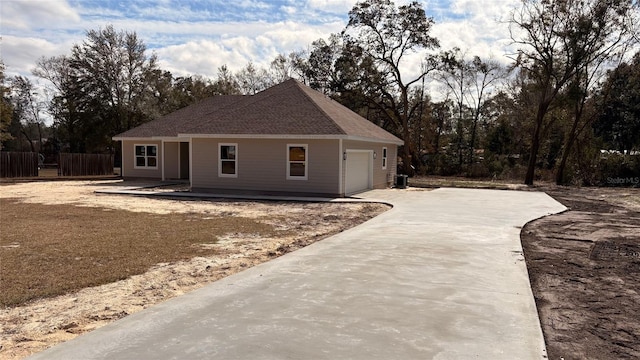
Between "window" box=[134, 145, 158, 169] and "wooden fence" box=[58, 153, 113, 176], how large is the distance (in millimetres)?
6199

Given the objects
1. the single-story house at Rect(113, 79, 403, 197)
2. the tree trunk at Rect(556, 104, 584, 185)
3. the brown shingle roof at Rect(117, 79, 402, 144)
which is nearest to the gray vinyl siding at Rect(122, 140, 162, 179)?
the brown shingle roof at Rect(117, 79, 402, 144)

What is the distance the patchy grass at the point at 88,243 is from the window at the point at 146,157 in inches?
468

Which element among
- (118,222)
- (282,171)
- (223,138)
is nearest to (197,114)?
(223,138)

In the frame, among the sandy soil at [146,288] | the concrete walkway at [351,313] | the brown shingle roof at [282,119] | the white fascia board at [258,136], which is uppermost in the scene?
the brown shingle roof at [282,119]

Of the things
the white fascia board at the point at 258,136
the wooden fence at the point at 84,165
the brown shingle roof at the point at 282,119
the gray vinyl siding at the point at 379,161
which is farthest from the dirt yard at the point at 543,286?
the wooden fence at the point at 84,165

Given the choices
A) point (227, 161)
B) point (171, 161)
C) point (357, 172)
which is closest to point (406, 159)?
point (357, 172)

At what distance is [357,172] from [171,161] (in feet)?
35.9

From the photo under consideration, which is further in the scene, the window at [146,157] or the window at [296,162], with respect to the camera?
the window at [146,157]

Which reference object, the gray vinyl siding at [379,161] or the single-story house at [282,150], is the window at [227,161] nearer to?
the single-story house at [282,150]

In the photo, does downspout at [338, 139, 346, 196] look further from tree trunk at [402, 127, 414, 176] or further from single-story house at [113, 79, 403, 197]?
tree trunk at [402, 127, 414, 176]

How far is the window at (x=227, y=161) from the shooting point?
18.3 m

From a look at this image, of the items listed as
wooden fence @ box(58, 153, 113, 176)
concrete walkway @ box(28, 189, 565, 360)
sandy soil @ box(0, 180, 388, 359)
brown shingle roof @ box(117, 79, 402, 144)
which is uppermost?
brown shingle roof @ box(117, 79, 402, 144)

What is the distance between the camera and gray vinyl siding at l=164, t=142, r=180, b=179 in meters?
24.1

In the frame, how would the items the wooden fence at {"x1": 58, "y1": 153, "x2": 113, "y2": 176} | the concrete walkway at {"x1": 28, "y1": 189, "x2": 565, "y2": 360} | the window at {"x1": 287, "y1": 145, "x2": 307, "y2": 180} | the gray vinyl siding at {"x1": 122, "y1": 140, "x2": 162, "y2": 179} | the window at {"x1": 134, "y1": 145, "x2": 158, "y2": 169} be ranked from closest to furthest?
the concrete walkway at {"x1": 28, "y1": 189, "x2": 565, "y2": 360}
the window at {"x1": 287, "y1": 145, "x2": 307, "y2": 180}
the gray vinyl siding at {"x1": 122, "y1": 140, "x2": 162, "y2": 179}
the window at {"x1": 134, "y1": 145, "x2": 158, "y2": 169}
the wooden fence at {"x1": 58, "y1": 153, "x2": 113, "y2": 176}
